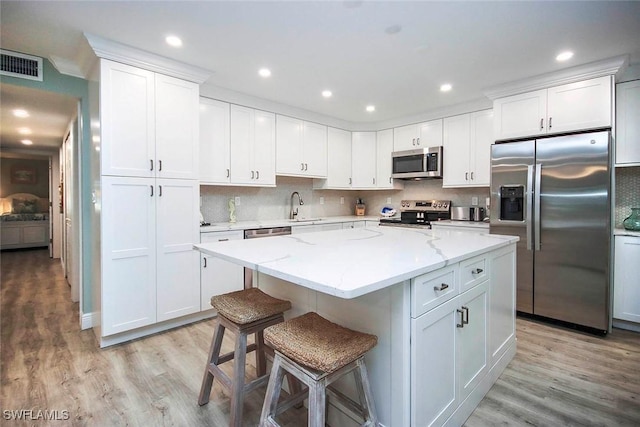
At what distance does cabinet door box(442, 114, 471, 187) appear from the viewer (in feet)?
12.8

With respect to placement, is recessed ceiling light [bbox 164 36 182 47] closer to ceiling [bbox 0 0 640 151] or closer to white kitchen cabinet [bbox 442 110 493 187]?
ceiling [bbox 0 0 640 151]

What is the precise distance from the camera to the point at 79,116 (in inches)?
118

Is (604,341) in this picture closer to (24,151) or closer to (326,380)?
(326,380)

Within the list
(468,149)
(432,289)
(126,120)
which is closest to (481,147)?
(468,149)

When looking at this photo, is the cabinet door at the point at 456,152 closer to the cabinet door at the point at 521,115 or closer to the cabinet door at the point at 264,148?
the cabinet door at the point at 521,115

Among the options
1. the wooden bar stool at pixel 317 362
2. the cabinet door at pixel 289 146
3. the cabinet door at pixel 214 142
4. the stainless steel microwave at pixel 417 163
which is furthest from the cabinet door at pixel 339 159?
the wooden bar stool at pixel 317 362

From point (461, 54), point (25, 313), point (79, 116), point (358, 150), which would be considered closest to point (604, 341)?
point (461, 54)

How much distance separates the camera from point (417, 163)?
4.36 m

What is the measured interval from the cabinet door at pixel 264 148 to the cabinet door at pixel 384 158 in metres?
1.79

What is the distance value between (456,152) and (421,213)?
0.99 m

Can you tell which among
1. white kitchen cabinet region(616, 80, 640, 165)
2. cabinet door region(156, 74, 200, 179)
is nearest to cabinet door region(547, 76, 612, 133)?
white kitchen cabinet region(616, 80, 640, 165)

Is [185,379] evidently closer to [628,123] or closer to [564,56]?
[564,56]

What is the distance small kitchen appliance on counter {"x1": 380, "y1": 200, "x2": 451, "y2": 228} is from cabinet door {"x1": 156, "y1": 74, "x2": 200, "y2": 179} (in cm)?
277

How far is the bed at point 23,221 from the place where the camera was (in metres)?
6.91
